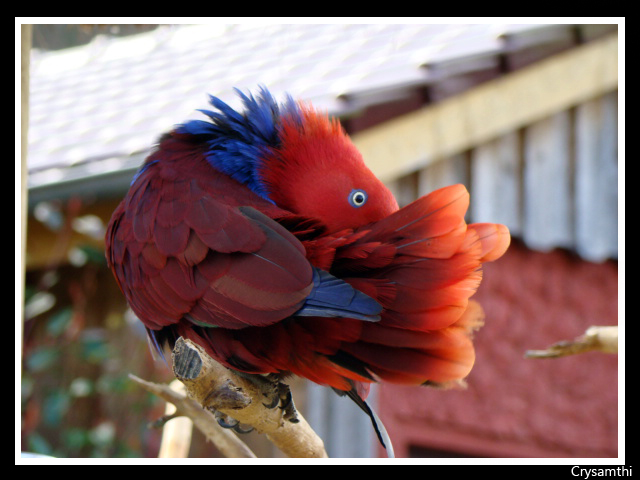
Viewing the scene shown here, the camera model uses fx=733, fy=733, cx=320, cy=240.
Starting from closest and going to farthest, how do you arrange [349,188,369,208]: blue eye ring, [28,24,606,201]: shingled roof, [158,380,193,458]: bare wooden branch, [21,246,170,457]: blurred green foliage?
[349,188,369,208]: blue eye ring
[158,380,193,458]: bare wooden branch
[28,24,606,201]: shingled roof
[21,246,170,457]: blurred green foliage

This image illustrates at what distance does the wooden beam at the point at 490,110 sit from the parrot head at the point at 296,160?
74cm

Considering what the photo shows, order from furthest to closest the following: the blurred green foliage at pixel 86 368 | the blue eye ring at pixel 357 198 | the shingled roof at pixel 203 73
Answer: the blurred green foliage at pixel 86 368
the shingled roof at pixel 203 73
the blue eye ring at pixel 357 198

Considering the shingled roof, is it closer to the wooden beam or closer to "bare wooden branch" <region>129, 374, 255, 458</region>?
the wooden beam

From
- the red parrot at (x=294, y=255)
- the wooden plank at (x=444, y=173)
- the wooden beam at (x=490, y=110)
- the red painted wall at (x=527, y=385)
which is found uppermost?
the wooden beam at (x=490, y=110)

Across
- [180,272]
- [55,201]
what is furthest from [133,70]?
[180,272]

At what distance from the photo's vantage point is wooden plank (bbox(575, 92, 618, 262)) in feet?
6.49

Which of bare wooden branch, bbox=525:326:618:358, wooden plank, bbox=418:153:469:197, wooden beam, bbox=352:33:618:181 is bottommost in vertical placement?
bare wooden branch, bbox=525:326:618:358

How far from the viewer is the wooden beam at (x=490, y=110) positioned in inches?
73.1

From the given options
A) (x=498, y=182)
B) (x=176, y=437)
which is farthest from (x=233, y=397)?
(x=498, y=182)

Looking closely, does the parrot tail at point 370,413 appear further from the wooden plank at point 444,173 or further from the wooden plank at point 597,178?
the wooden plank at point 597,178

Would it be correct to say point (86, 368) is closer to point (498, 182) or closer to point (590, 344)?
point (498, 182)

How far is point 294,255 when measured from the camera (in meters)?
0.86

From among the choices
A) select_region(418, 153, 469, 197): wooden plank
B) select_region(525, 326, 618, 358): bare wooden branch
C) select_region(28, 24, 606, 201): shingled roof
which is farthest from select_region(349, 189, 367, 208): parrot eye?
select_region(418, 153, 469, 197): wooden plank

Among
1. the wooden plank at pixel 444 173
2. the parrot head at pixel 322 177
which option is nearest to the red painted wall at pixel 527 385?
the wooden plank at pixel 444 173
